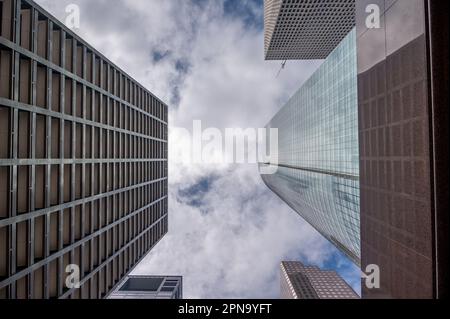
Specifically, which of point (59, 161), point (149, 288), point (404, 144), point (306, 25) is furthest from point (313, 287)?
point (404, 144)

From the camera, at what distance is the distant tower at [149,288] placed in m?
140

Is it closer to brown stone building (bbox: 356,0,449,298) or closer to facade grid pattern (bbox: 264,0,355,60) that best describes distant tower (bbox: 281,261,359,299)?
facade grid pattern (bbox: 264,0,355,60)

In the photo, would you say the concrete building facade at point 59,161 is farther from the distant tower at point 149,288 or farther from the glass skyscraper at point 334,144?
the distant tower at point 149,288

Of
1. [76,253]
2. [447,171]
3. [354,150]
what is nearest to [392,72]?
[447,171]

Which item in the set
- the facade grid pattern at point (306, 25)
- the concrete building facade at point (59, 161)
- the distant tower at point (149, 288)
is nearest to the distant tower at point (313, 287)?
the distant tower at point (149, 288)

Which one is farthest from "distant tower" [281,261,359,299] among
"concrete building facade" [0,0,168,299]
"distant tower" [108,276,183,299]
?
"concrete building facade" [0,0,168,299]

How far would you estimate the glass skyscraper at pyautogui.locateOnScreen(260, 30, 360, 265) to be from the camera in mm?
52344

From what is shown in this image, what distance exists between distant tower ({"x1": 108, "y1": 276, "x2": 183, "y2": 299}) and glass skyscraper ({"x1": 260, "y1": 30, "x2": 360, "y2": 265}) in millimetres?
92350

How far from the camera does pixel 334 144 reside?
62.0 m

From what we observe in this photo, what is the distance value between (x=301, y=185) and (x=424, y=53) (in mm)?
93990

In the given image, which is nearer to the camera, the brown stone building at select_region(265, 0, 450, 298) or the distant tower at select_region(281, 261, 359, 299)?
the brown stone building at select_region(265, 0, 450, 298)

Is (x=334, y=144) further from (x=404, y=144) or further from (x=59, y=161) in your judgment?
(x=59, y=161)

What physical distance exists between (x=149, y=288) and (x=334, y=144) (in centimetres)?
14314
